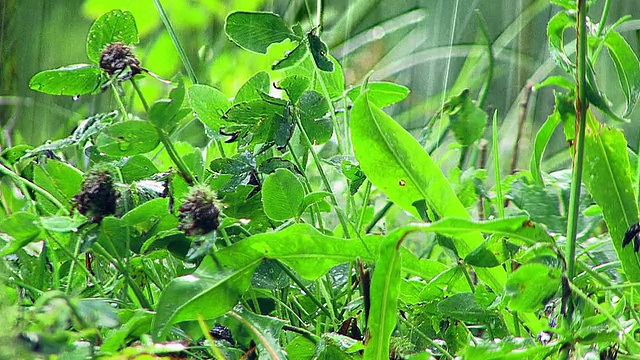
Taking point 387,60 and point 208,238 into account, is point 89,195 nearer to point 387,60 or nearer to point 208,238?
point 208,238

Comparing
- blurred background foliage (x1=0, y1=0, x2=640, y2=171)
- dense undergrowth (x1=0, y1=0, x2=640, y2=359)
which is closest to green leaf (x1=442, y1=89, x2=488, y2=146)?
dense undergrowth (x1=0, y1=0, x2=640, y2=359)

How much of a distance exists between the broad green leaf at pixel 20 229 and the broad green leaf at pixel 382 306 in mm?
190

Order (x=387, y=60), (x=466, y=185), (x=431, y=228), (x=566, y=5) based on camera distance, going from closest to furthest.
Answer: (x=431, y=228)
(x=566, y=5)
(x=466, y=185)
(x=387, y=60)

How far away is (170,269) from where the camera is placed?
586mm

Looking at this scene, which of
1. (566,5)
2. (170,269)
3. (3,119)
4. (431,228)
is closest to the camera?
(431,228)

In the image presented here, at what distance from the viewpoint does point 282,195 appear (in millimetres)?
482

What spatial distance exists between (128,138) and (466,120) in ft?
Result: 1.05

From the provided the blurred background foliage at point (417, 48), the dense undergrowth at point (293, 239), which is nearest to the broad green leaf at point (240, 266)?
the dense undergrowth at point (293, 239)

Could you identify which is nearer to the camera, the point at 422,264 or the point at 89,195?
the point at 89,195

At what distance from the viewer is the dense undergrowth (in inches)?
15.2

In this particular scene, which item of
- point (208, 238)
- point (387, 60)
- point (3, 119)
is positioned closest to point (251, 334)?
point (208, 238)

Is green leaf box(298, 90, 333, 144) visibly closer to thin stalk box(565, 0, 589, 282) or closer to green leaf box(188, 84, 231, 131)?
green leaf box(188, 84, 231, 131)

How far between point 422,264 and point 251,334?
15 centimetres

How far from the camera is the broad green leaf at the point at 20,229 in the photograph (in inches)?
16.9
